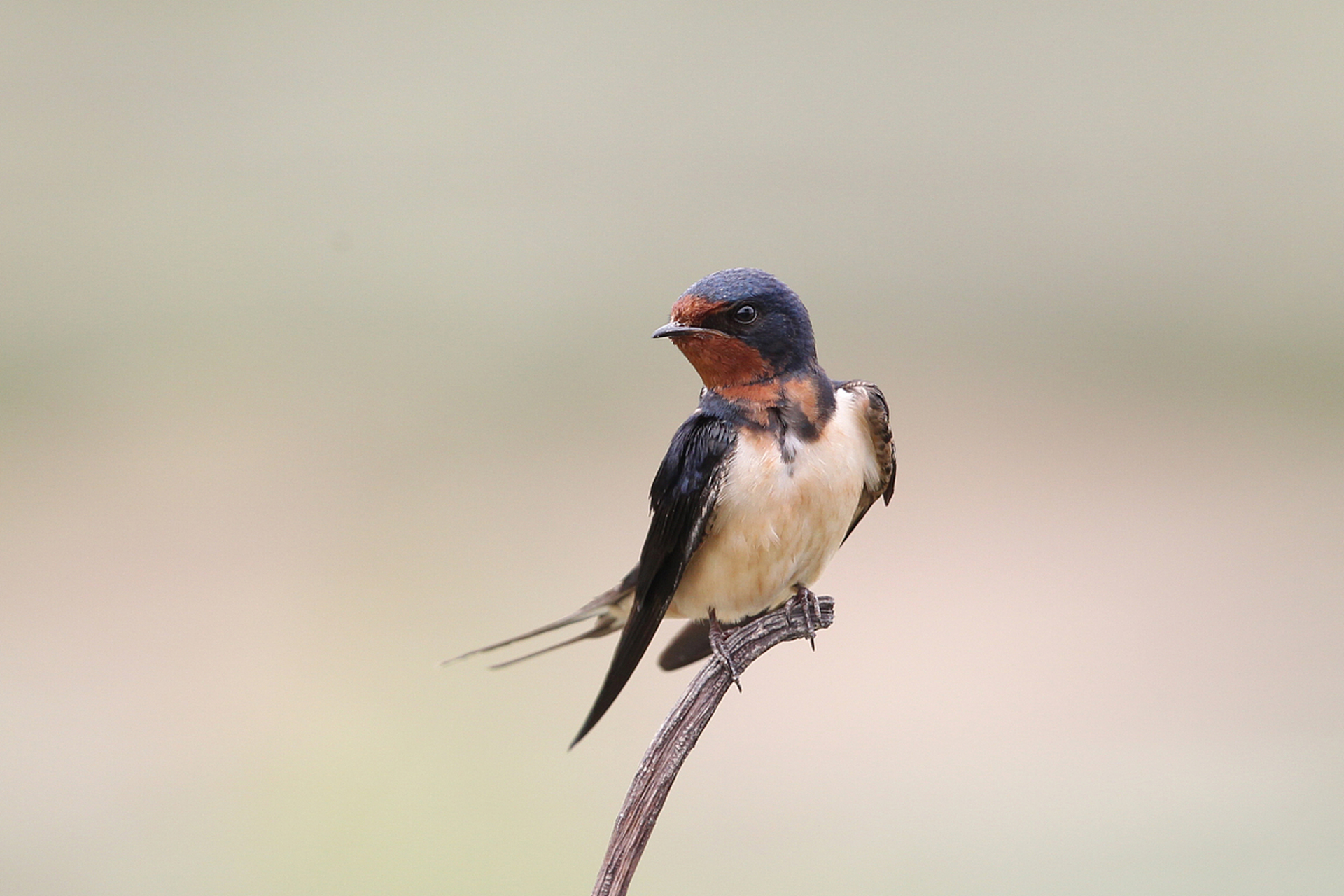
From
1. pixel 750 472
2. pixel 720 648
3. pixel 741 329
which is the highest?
pixel 741 329

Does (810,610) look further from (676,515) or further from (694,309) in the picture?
(694,309)

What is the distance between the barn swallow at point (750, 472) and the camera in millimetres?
1101

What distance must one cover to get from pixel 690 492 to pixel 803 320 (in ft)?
0.69

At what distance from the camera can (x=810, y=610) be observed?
4.10 feet

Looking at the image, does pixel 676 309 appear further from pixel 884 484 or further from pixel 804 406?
pixel 884 484

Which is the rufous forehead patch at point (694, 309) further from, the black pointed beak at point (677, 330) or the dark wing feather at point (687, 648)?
the dark wing feather at point (687, 648)

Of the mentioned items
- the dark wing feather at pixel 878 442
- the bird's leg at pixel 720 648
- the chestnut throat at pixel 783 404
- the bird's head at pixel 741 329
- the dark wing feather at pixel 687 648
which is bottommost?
the dark wing feather at pixel 687 648

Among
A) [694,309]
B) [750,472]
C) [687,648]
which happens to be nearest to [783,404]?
[750,472]

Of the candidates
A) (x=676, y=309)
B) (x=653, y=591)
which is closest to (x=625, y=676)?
(x=653, y=591)

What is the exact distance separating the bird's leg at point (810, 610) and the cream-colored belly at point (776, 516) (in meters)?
Result: 0.01

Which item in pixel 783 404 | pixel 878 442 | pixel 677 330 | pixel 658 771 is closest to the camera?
pixel 658 771

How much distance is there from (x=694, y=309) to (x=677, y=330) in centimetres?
3

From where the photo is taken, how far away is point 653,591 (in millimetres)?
1188

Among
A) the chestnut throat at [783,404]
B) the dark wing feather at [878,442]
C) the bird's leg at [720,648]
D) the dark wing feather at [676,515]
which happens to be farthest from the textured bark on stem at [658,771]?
the dark wing feather at [878,442]
